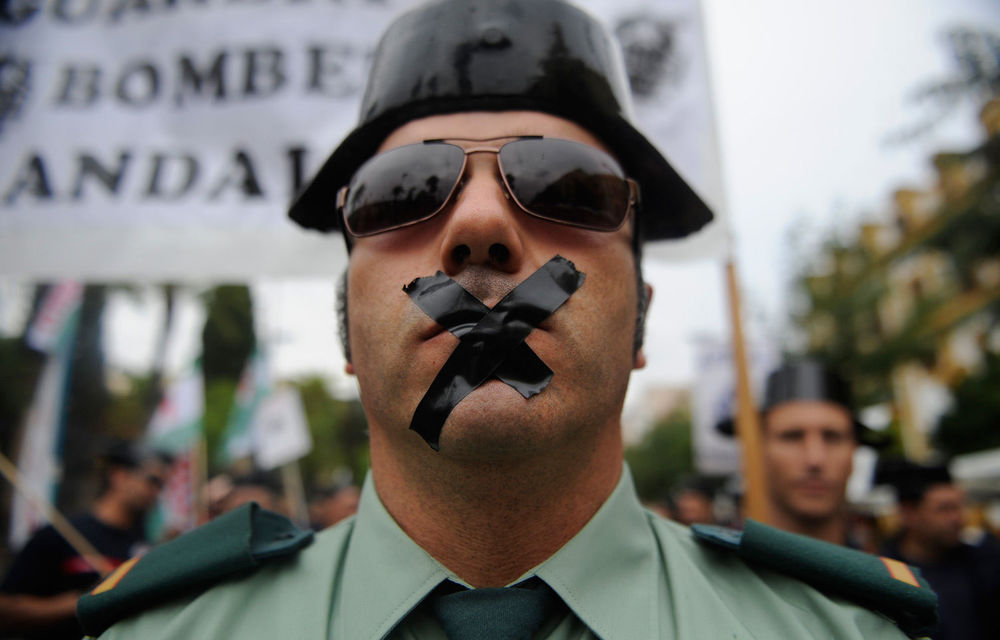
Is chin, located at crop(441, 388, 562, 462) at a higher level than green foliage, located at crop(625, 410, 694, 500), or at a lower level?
higher

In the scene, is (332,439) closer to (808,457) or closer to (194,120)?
(194,120)

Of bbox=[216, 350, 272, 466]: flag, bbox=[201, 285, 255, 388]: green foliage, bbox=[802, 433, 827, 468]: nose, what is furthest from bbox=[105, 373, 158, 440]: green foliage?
bbox=[802, 433, 827, 468]: nose

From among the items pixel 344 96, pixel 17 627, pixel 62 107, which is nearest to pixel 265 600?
pixel 344 96

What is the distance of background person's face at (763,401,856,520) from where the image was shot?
3.61 meters

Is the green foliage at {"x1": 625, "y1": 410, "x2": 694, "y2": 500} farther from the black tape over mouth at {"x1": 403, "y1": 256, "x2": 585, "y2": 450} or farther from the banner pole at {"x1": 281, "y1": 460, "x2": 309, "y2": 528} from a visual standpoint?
the black tape over mouth at {"x1": 403, "y1": 256, "x2": 585, "y2": 450}

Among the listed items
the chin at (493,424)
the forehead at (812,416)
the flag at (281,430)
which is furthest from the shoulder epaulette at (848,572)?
the flag at (281,430)

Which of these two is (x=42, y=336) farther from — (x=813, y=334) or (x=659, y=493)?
(x=659, y=493)

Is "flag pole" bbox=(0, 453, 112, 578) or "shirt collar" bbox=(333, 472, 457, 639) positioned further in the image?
"flag pole" bbox=(0, 453, 112, 578)

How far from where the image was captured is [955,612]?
4500 millimetres

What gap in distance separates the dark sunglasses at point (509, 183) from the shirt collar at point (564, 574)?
0.65 m

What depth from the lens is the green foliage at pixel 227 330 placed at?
28908mm

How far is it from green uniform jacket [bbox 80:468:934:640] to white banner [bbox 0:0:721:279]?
1864mm

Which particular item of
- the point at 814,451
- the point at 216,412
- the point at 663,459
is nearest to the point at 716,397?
the point at 814,451

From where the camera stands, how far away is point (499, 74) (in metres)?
1.72
